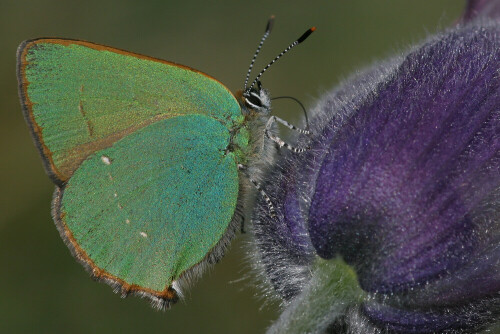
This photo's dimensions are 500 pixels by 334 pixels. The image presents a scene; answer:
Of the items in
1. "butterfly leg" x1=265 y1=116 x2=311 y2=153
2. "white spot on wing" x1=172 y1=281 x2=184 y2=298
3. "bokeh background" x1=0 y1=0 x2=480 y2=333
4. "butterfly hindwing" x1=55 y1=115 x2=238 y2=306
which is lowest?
"bokeh background" x1=0 y1=0 x2=480 y2=333

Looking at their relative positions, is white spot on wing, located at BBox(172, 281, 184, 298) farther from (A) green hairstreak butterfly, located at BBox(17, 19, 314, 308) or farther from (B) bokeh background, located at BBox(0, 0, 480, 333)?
(B) bokeh background, located at BBox(0, 0, 480, 333)

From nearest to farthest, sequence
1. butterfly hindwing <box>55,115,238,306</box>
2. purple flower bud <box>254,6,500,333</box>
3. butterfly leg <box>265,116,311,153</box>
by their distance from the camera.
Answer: purple flower bud <box>254,6,500,333</box>, butterfly leg <box>265,116,311,153</box>, butterfly hindwing <box>55,115,238,306</box>

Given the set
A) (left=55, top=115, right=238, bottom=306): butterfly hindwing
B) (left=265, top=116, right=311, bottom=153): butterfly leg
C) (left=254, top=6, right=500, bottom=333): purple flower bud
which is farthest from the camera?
(left=55, top=115, right=238, bottom=306): butterfly hindwing

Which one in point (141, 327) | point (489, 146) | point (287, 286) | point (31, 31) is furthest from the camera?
point (31, 31)

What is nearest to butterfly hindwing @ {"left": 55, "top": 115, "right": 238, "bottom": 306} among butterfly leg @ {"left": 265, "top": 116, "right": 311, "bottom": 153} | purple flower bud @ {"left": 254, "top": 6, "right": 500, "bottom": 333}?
butterfly leg @ {"left": 265, "top": 116, "right": 311, "bottom": 153}

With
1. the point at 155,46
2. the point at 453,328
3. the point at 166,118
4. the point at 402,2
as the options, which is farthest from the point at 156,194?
the point at 402,2

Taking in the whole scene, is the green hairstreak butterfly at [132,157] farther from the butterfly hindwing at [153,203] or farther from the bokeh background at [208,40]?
the bokeh background at [208,40]

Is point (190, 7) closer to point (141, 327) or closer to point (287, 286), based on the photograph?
point (141, 327)
